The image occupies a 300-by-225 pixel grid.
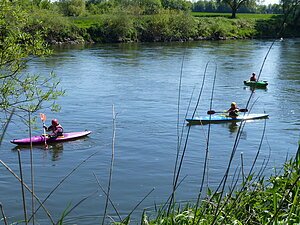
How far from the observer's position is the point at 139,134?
17391mm

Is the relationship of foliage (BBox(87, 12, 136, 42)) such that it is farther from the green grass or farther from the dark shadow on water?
the dark shadow on water

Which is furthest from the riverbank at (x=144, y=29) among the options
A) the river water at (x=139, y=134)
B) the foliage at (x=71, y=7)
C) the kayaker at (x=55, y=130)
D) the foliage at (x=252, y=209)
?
the foliage at (x=252, y=209)

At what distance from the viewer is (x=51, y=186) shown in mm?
12250

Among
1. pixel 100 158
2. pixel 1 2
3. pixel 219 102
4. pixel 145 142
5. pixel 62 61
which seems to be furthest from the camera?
pixel 62 61

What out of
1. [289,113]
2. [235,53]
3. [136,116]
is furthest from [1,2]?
[235,53]

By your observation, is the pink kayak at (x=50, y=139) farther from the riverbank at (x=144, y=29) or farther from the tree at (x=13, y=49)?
the riverbank at (x=144, y=29)

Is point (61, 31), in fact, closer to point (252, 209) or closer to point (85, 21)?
point (85, 21)

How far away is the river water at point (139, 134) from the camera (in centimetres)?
1170

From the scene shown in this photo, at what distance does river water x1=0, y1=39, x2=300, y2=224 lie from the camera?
11.7 m

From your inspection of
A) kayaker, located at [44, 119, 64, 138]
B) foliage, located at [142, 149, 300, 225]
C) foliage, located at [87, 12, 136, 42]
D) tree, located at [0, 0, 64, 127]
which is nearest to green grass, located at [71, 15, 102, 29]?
foliage, located at [87, 12, 136, 42]

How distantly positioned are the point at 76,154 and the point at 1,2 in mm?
6852

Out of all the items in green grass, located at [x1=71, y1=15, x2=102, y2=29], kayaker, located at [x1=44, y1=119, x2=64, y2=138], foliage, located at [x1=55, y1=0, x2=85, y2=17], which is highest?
foliage, located at [x1=55, y1=0, x2=85, y2=17]

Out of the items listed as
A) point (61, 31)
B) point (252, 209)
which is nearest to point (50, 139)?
point (252, 209)

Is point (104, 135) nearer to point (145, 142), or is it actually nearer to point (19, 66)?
point (145, 142)
